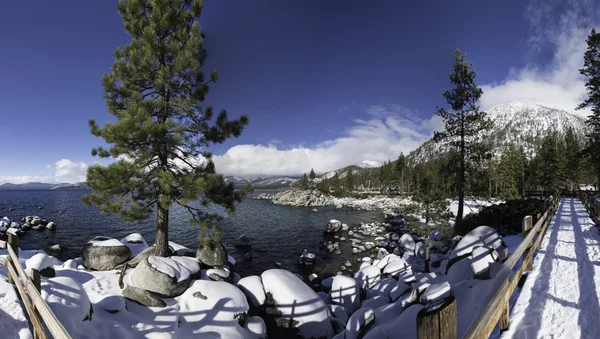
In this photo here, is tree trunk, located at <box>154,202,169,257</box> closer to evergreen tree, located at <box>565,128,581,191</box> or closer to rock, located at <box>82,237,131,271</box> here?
rock, located at <box>82,237,131,271</box>

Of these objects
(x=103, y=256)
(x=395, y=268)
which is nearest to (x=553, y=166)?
(x=395, y=268)

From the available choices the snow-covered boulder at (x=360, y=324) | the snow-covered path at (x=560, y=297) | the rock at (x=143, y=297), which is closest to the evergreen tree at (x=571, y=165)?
the snow-covered path at (x=560, y=297)

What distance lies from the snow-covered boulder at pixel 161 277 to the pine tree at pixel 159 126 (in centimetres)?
184

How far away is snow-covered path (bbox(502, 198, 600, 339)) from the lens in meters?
3.88

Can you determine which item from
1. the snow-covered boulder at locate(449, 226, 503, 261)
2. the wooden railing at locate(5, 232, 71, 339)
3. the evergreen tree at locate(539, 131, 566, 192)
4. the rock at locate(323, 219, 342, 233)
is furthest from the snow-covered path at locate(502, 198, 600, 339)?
the evergreen tree at locate(539, 131, 566, 192)

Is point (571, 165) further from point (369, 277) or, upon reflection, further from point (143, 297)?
point (143, 297)

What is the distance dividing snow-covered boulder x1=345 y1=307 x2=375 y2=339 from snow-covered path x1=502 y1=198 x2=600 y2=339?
546 cm

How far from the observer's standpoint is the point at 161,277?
32.6 ft

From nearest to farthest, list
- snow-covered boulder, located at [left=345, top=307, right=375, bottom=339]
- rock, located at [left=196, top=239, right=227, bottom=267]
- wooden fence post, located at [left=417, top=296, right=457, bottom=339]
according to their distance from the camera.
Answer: wooden fence post, located at [left=417, top=296, right=457, bottom=339], snow-covered boulder, located at [left=345, top=307, right=375, bottom=339], rock, located at [left=196, top=239, right=227, bottom=267]

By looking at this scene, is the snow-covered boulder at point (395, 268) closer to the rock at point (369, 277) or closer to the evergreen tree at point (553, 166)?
the rock at point (369, 277)

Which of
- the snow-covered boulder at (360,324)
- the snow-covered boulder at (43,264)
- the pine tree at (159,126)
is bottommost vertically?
the snow-covered boulder at (360,324)

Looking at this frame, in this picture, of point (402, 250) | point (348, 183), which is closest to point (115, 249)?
point (402, 250)

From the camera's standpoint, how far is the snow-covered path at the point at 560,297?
3885 millimetres

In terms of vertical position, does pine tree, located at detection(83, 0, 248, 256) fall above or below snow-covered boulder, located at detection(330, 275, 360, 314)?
above
